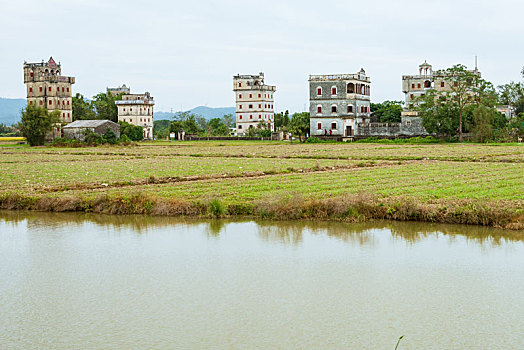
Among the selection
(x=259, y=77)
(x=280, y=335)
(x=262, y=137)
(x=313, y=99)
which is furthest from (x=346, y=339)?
(x=259, y=77)

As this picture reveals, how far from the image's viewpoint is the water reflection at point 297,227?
1941cm

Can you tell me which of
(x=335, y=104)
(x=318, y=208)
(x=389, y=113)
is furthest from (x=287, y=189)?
(x=389, y=113)

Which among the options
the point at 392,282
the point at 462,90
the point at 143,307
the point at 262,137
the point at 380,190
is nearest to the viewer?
the point at 143,307

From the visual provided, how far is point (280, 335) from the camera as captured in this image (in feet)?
37.8

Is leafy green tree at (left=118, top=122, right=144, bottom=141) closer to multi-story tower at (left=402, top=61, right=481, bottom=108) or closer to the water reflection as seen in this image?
multi-story tower at (left=402, top=61, right=481, bottom=108)

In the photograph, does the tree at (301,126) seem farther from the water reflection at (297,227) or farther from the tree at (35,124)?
the water reflection at (297,227)

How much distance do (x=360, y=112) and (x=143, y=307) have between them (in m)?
76.7

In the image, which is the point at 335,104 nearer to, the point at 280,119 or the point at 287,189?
the point at 280,119

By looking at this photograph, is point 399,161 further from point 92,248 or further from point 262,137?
point 262,137

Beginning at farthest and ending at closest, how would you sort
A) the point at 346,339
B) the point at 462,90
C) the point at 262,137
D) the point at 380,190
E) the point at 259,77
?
the point at 259,77
the point at 262,137
the point at 462,90
the point at 380,190
the point at 346,339

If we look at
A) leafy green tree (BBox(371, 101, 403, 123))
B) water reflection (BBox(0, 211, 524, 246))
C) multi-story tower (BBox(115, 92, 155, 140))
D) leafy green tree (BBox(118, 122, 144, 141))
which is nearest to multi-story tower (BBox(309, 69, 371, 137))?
leafy green tree (BBox(371, 101, 403, 123))

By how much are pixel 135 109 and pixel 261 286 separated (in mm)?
104236

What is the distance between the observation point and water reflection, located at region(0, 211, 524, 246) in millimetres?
19406

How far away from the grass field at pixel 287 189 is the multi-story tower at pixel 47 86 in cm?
6430
